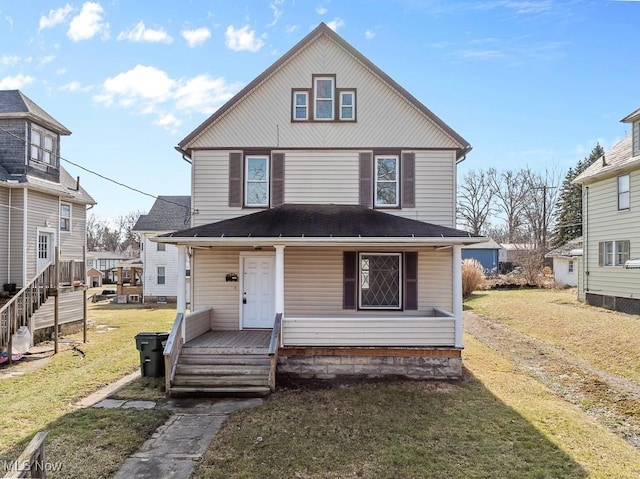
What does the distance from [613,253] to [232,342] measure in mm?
17153

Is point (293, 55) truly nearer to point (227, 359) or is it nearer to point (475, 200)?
point (227, 359)

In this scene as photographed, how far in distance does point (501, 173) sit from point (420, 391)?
44899mm

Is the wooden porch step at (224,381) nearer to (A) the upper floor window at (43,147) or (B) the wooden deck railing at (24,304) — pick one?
(B) the wooden deck railing at (24,304)

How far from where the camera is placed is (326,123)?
1141 cm

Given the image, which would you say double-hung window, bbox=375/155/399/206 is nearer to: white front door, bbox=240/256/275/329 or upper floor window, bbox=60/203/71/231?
white front door, bbox=240/256/275/329

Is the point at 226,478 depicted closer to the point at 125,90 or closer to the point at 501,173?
the point at 125,90

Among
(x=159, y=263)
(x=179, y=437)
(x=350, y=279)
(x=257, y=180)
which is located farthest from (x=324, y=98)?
(x=159, y=263)

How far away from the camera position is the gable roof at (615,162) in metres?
15.7

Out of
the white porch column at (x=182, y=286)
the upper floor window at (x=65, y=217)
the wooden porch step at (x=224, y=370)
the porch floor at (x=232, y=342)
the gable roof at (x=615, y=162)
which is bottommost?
the wooden porch step at (x=224, y=370)

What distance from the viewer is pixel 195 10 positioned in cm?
1047

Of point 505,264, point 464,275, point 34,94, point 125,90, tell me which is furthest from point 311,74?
point 505,264

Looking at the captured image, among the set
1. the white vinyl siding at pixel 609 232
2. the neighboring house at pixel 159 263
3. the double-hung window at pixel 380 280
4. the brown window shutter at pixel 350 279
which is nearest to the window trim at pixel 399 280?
the double-hung window at pixel 380 280

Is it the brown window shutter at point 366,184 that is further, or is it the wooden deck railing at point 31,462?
the brown window shutter at point 366,184

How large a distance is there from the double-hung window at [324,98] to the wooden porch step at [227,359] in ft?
23.1
